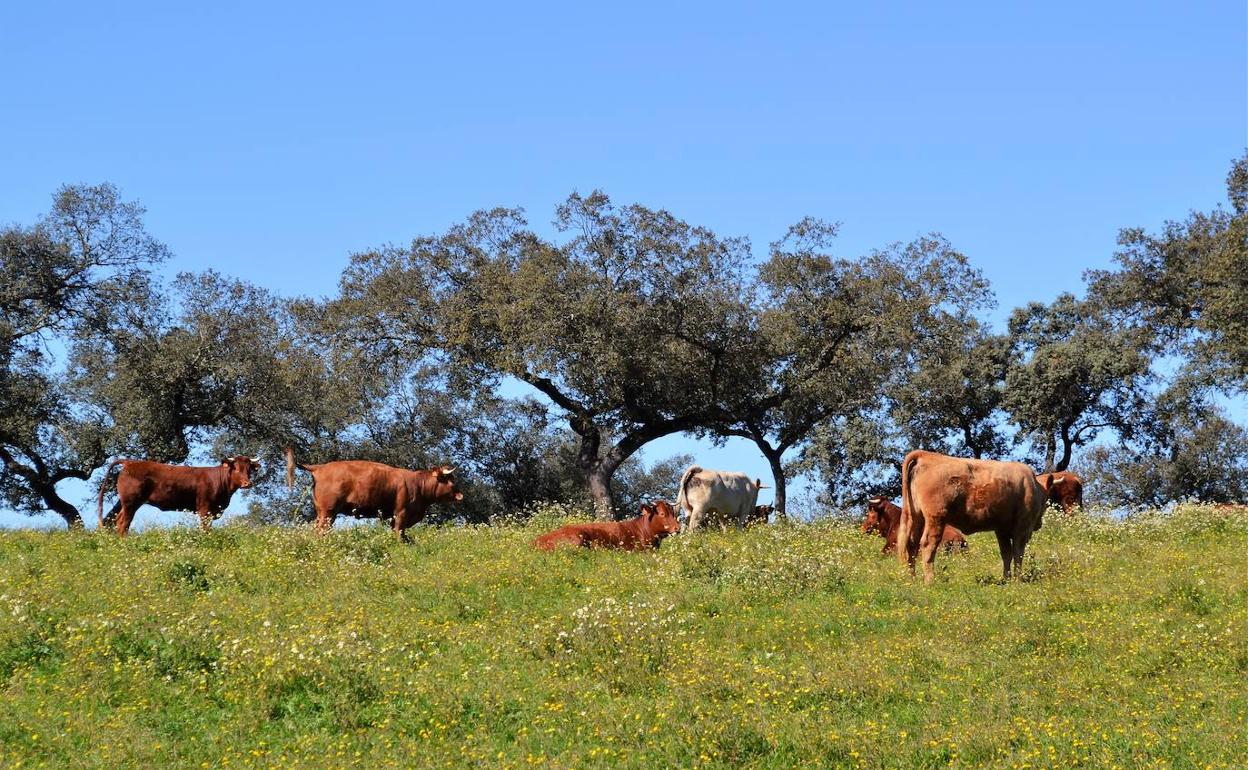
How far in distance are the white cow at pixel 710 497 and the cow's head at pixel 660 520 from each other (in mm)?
1755

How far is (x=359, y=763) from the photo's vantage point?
10.4 metres

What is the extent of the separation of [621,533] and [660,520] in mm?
1164

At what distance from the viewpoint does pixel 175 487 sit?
2408cm

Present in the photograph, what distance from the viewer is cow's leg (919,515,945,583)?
58.9 feet

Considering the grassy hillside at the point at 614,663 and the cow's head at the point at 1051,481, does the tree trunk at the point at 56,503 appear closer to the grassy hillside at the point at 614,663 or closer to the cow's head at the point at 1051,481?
the grassy hillside at the point at 614,663

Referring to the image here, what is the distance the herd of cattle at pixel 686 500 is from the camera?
61.1 ft

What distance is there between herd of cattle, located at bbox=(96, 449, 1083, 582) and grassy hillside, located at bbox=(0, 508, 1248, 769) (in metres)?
0.82

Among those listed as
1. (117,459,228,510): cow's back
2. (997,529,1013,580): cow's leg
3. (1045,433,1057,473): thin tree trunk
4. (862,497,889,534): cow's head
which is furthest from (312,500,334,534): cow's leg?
(1045,433,1057,473): thin tree trunk

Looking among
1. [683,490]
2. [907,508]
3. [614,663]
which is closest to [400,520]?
[683,490]

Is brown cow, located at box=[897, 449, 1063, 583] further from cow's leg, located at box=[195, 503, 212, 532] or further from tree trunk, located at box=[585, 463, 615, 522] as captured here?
tree trunk, located at box=[585, 463, 615, 522]

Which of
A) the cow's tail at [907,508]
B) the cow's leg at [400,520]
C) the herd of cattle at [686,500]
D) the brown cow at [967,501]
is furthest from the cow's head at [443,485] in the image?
the brown cow at [967,501]

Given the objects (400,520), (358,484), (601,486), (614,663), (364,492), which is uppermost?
(601,486)

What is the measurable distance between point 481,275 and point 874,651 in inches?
1123

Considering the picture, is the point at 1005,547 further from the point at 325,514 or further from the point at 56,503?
the point at 56,503
